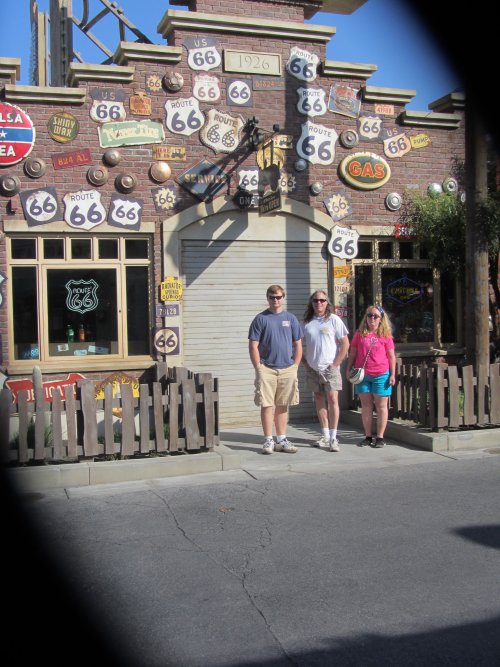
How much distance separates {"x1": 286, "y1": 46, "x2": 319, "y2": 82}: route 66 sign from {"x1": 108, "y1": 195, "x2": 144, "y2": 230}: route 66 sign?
3086 millimetres

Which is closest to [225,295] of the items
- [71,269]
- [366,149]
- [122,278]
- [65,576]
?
[122,278]

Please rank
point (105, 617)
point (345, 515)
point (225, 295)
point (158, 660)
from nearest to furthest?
point (158, 660) → point (105, 617) → point (345, 515) → point (225, 295)

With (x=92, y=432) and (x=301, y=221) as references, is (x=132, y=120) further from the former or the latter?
(x=92, y=432)

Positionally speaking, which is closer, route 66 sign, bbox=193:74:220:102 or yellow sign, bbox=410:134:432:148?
route 66 sign, bbox=193:74:220:102

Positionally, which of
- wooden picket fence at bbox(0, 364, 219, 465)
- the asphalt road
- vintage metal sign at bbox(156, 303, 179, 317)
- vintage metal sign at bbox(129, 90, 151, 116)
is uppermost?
vintage metal sign at bbox(129, 90, 151, 116)

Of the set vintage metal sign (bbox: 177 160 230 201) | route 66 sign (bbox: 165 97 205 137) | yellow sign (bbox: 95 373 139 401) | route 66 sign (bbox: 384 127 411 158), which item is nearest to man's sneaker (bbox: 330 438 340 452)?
yellow sign (bbox: 95 373 139 401)

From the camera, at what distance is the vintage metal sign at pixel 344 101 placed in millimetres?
10961

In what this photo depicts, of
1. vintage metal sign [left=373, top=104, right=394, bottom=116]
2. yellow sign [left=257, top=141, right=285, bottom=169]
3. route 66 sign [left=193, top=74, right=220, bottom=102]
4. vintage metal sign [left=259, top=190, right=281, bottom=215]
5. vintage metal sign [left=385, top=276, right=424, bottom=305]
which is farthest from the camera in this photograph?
vintage metal sign [left=385, top=276, right=424, bottom=305]

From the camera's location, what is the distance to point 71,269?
9703mm

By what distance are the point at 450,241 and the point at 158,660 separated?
28.0 feet

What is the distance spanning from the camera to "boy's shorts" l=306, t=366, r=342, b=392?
28.5ft

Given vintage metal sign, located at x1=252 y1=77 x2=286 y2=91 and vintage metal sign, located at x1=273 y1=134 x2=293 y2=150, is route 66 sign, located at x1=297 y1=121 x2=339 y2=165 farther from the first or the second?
vintage metal sign, located at x1=252 y1=77 x2=286 y2=91

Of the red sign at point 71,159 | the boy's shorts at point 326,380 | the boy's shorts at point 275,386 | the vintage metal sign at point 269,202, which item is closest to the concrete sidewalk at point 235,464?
the boy's shorts at point 275,386

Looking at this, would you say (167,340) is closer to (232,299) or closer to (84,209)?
(232,299)
